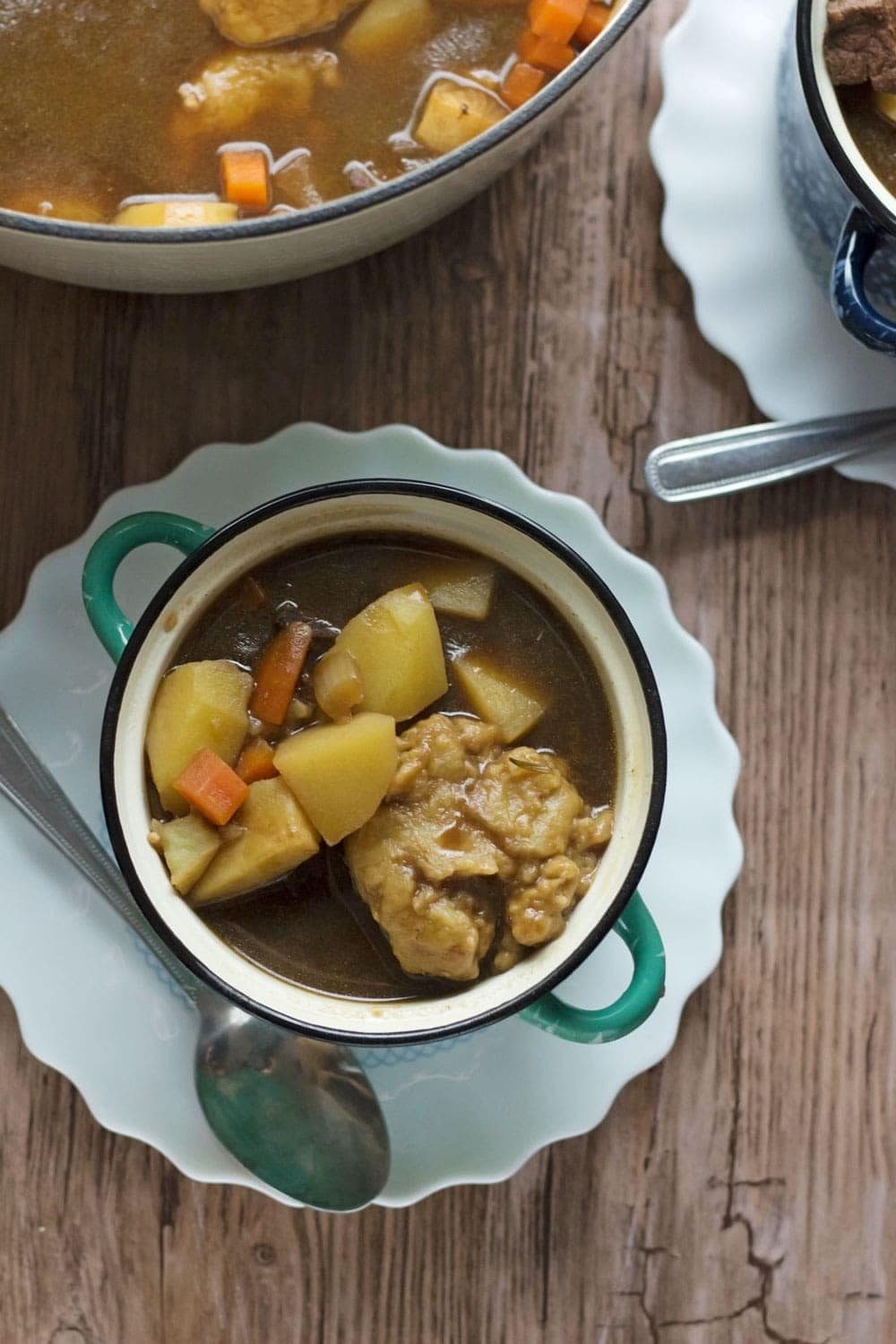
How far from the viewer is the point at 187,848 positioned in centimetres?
139

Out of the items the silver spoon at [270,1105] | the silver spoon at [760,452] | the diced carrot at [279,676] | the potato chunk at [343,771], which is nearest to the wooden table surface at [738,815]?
the silver spoon at [760,452]

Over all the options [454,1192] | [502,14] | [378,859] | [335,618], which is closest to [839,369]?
[502,14]

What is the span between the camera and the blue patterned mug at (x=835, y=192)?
4.53 feet

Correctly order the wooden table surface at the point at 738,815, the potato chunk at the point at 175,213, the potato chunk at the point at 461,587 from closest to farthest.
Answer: the potato chunk at the point at 175,213
the potato chunk at the point at 461,587
the wooden table surface at the point at 738,815

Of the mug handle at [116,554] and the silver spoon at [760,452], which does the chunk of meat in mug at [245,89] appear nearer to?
the mug handle at [116,554]

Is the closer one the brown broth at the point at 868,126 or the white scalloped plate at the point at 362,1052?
the brown broth at the point at 868,126

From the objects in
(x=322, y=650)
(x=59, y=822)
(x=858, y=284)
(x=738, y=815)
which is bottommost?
(x=738, y=815)

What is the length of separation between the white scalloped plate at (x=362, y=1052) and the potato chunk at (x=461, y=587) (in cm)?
16

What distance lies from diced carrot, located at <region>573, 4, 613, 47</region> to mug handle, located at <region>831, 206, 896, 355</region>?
1.08 ft

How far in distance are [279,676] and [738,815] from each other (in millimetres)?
669

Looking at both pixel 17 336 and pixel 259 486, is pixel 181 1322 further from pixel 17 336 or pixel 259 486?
pixel 17 336

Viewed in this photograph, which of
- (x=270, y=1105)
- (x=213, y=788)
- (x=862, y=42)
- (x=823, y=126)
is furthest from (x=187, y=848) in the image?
(x=862, y=42)

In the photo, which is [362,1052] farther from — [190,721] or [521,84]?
[521,84]

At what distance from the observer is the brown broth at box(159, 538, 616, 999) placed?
1.43 metres
